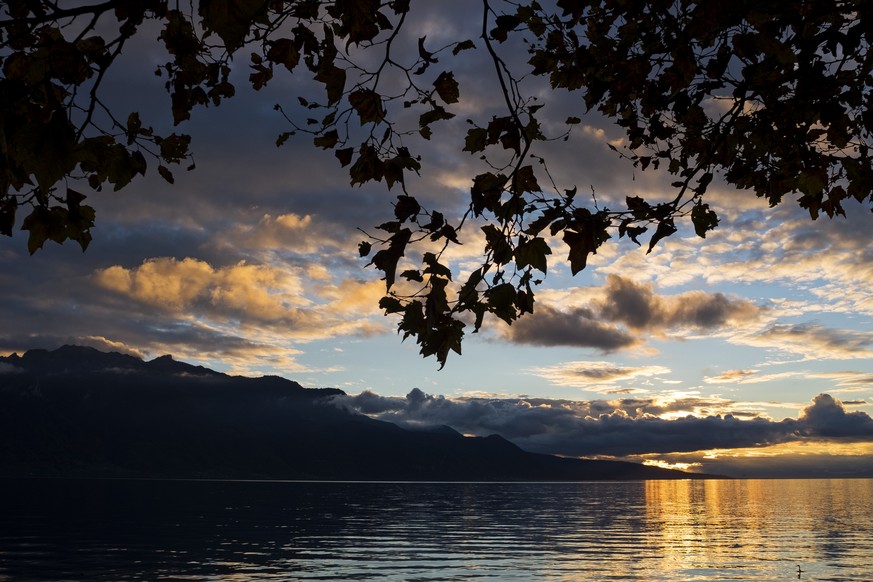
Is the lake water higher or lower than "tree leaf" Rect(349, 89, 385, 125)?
lower

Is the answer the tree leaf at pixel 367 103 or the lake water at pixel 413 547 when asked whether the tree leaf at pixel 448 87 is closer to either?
the tree leaf at pixel 367 103

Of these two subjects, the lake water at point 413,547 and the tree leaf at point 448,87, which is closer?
the tree leaf at point 448,87

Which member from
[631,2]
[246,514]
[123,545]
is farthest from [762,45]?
[246,514]

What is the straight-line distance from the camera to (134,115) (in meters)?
6.21

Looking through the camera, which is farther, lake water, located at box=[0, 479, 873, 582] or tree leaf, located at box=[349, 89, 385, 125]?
lake water, located at box=[0, 479, 873, 582]

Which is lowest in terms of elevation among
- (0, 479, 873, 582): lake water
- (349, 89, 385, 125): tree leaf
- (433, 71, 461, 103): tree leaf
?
(0, 479, 873, 582): lake water

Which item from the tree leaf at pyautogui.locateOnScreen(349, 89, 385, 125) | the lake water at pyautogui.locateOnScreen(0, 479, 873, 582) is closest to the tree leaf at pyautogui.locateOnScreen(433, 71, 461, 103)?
the tree leaf at pyautogui.locateOnScreen(349, 89, 385, 125)

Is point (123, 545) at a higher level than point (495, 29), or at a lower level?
lower

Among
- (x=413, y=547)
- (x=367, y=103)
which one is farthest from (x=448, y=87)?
(x=413, y=547)

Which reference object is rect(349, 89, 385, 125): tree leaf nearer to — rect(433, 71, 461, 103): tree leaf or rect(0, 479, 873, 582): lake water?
rect(433, 71, 461, 103): tree leaf

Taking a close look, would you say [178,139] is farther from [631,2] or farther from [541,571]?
[541,571]

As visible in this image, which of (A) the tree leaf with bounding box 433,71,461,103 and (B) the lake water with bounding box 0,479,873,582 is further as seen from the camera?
(B) the lake water with bounding box 0,479,873,582

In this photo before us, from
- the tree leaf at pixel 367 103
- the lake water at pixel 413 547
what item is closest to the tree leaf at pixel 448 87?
the tree leaf at pixel 367 103

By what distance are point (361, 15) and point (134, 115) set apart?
221 centimetres
